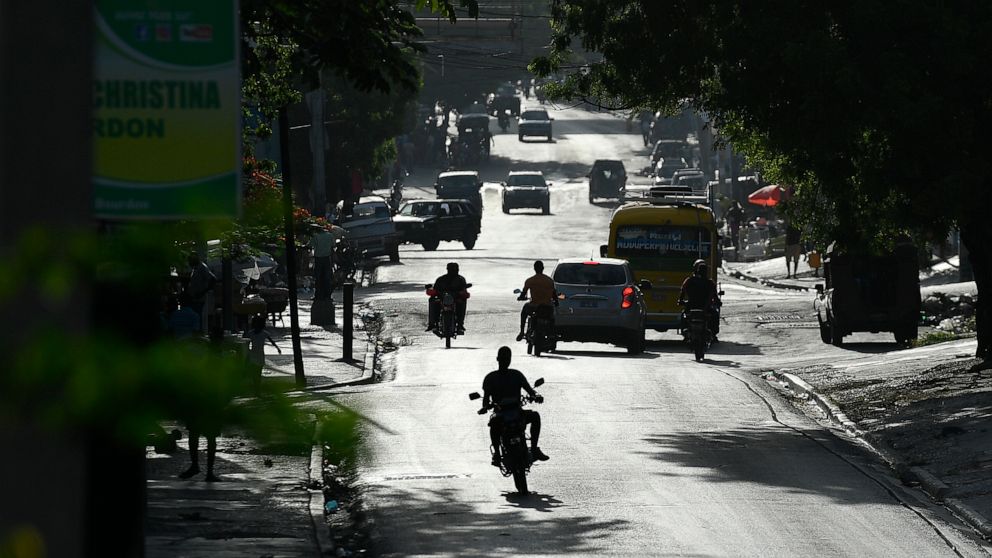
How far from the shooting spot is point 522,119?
4400 inches

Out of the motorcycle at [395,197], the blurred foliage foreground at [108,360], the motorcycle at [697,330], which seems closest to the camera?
the blurred foliage foreground at [108,360]

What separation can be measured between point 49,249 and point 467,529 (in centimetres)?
1078

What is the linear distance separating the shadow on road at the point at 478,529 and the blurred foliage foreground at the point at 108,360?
30.5 feet

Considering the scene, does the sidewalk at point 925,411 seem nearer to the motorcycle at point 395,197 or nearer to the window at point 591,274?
the window at point 591,274

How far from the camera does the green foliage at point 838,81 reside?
18203 mm

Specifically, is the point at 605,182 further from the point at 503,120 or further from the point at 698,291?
the point at 698,291

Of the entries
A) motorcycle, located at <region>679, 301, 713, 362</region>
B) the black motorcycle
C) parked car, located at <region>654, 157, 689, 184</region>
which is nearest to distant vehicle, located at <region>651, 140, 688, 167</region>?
Answer: parked car, located at <region>654, 157, 689, 184</region>

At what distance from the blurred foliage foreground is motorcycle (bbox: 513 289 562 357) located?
2566 centimetres

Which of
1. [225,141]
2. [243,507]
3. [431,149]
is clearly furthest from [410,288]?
[431,149]

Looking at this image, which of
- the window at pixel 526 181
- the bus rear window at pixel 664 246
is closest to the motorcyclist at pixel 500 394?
the bus rear window at pixel 664 246

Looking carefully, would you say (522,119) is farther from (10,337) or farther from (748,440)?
(10,337)

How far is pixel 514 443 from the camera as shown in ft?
45.9

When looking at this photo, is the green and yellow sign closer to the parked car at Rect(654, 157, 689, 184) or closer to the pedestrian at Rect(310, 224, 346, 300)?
the pedestrian at Rect(310, 224, 346, 300)

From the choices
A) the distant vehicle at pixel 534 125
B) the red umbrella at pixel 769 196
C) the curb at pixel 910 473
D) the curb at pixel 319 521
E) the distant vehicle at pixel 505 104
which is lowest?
the curb at pixel 910 473
